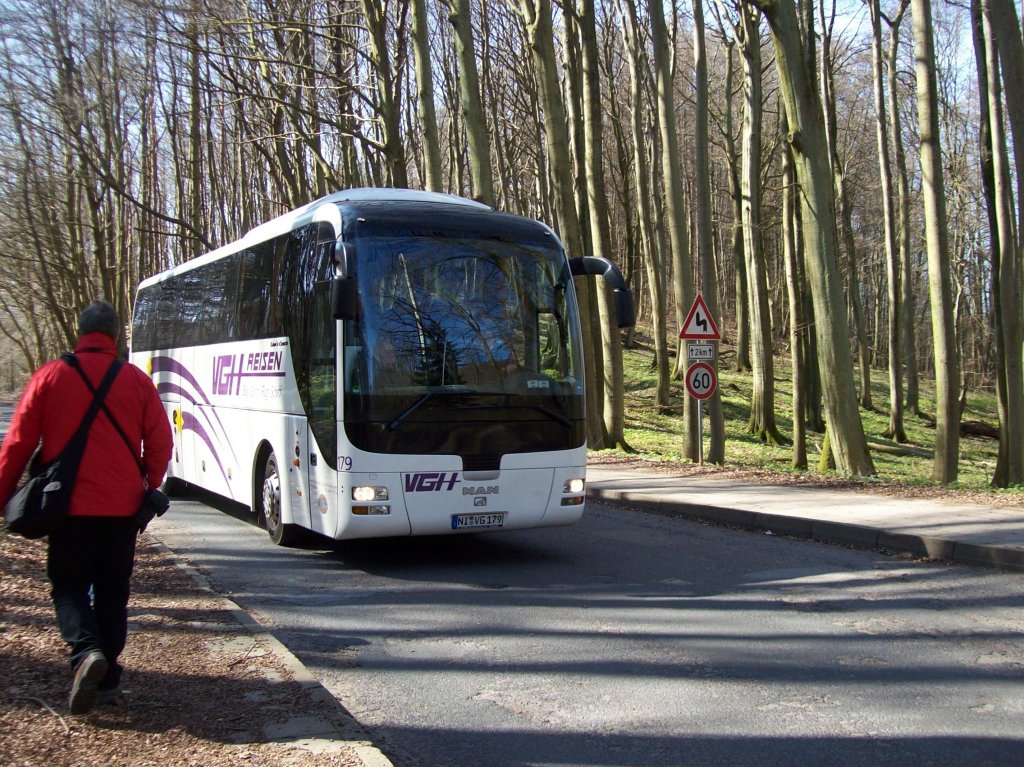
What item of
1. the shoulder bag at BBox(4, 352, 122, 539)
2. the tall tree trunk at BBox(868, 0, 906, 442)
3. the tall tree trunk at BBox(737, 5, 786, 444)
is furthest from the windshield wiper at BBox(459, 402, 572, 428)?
the tall tree trunk at BBox(868, 0, 906, 442)

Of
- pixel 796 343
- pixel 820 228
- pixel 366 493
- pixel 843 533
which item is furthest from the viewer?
pixel 796 343

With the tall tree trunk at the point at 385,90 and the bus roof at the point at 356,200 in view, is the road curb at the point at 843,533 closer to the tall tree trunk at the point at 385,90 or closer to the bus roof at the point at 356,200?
the bus roof at the point at 356,200

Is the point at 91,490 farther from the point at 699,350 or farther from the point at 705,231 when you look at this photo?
the point at 705,231

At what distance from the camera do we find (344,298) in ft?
28.0

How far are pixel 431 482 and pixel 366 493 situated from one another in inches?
23.1

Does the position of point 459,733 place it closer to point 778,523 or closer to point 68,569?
point 68,569

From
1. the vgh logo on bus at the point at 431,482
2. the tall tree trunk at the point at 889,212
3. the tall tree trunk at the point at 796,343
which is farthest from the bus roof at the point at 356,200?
the tall tree trunk at the point at 889,212

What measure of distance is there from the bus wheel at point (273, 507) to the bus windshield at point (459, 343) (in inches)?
83.7

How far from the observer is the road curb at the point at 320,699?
4.35 metres

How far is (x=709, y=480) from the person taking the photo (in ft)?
50.8

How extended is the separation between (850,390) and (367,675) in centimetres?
1222

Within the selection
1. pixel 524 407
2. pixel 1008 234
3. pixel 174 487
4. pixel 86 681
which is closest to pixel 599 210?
pixel 1008 234

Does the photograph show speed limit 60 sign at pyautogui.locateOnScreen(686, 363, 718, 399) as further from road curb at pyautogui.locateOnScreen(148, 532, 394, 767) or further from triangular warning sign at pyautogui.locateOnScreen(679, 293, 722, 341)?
road curb at pyautogui.locateOnScreen(148, 532, 394, 767)

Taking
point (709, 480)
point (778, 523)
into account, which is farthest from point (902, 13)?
point (778, 523)
